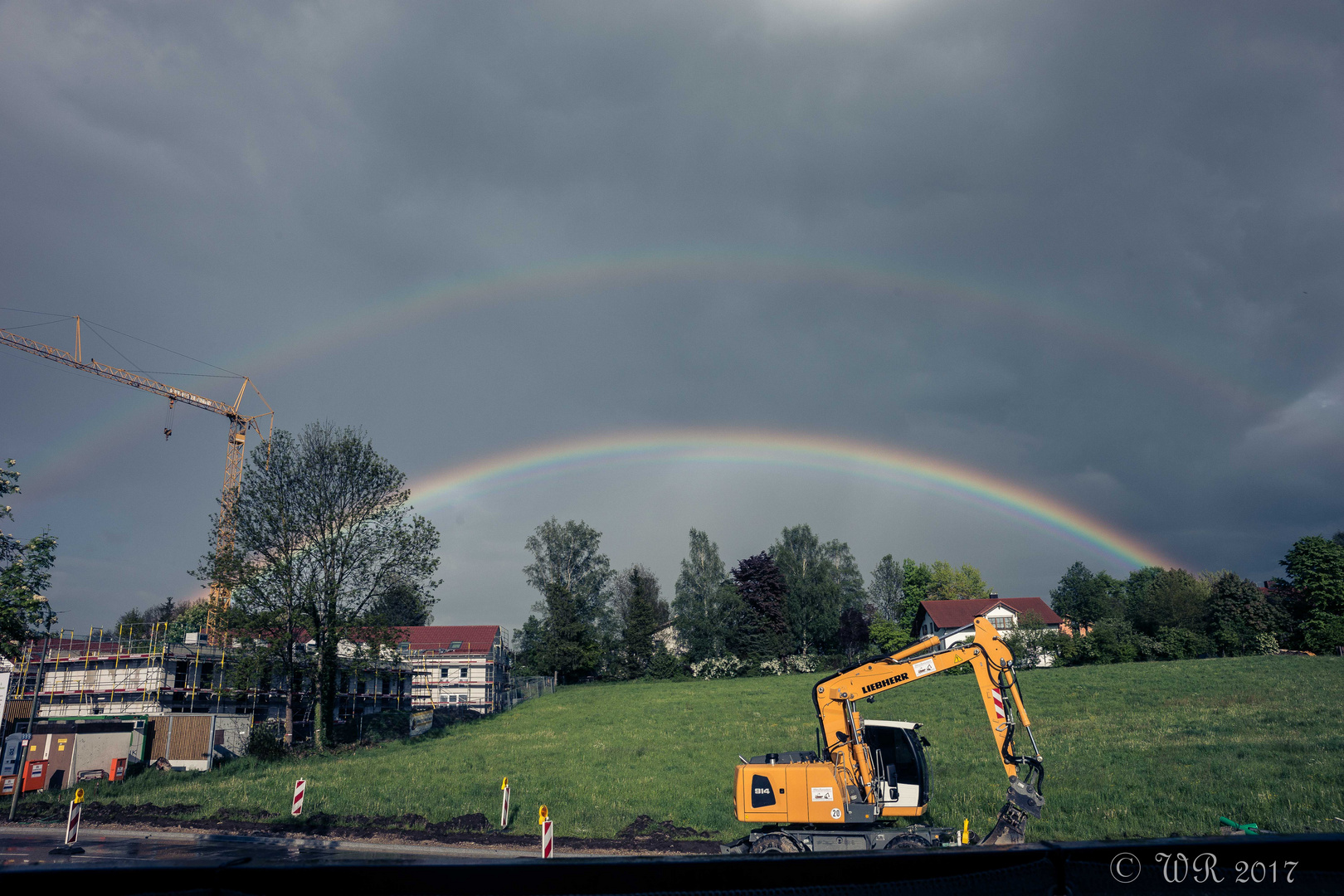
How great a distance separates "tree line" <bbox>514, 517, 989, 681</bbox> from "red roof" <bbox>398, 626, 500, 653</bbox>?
1054 centimetres

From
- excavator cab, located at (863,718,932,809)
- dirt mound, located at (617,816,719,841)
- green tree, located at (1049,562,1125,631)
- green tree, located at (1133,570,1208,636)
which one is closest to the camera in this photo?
excavator cab, located at (863,718,932,809)

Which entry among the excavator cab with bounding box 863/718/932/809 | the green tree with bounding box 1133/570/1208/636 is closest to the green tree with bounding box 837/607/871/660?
the green tree with bounding box 1133/570/1208/636

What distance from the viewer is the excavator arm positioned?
13727mm

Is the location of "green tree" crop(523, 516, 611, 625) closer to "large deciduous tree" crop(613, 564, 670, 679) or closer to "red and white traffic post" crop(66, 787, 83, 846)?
"large deciduous tree" crop(613, 564, 670, 679)

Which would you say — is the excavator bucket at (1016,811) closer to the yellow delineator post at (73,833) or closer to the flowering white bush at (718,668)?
the yellow delineator post at (73,833)

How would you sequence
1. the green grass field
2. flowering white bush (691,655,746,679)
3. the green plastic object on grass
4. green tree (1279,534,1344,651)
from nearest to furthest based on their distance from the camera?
1. the green plastic object on grass
2. the green grass field
3. green tree (1279,534,1344,651)
4. flowering white bush (691,655,746,679)

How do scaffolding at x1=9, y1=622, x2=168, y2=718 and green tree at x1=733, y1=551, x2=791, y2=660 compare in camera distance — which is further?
green tree at x1=733, y1=551, x2=791, y2=660

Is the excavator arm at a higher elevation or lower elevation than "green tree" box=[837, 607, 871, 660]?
lower

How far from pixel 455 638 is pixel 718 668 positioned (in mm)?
29784

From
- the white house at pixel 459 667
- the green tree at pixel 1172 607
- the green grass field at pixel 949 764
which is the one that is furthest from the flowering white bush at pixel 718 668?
the green tree at pixel 1172 607

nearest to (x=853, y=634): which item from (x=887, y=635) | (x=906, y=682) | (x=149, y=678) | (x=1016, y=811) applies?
(x=887, y=635)

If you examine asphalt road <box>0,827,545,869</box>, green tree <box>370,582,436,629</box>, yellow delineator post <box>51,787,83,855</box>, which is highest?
green tree <box>370,582,436,629</box>

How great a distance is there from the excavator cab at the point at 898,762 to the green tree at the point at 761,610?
73.9m

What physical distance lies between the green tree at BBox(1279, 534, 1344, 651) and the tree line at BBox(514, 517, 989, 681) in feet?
131
